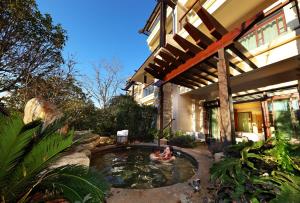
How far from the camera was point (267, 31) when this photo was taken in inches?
227

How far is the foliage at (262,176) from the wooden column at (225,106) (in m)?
0.89

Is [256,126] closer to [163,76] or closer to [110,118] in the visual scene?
[163,76]

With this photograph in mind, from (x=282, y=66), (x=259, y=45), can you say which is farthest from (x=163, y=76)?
(x=282, y=66)

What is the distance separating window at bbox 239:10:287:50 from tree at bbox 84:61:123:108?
17.7 metres

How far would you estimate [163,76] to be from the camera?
7605 millimetres

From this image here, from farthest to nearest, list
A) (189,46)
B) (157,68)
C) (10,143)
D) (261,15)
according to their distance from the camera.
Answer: (157,68) → (189,46) → (261,15) → (10,143)

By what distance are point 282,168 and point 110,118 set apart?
9.72 m

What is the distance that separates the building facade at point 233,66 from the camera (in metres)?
4.10

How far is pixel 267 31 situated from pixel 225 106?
440 cm

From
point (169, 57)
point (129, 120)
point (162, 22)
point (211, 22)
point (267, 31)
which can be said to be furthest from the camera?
point (162, 22)

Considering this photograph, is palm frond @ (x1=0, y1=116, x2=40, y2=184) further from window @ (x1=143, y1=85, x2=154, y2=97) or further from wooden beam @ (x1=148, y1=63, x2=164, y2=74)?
window @ (x1=143, y1=85, x2=154, y2=97)

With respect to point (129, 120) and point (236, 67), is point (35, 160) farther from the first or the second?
point (129, 120)

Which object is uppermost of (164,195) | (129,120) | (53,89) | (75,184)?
(53,89)

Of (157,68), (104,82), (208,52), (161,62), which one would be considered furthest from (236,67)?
(104,82)
